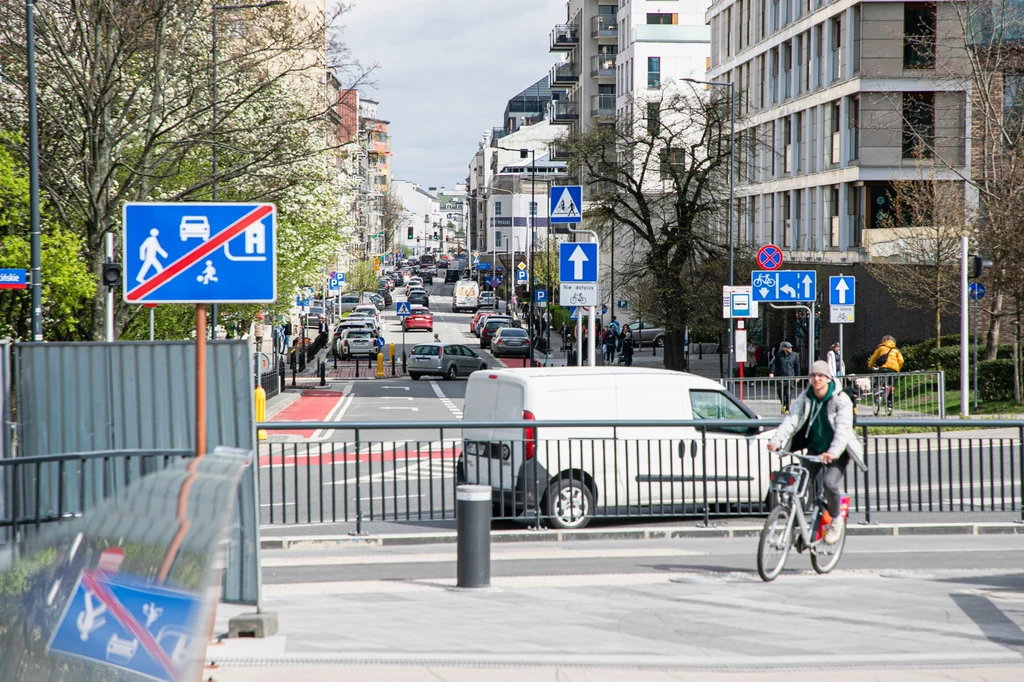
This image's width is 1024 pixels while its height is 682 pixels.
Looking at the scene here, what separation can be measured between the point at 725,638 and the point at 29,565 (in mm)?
5054

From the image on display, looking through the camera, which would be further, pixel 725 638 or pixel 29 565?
pixel 725 638

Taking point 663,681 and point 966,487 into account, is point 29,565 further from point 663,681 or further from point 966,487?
point 966,487

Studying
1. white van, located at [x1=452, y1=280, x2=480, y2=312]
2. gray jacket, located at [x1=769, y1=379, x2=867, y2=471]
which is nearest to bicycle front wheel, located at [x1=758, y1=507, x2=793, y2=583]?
gray jacket, located at [x1=769, y1=379, x2=867, y2=471]

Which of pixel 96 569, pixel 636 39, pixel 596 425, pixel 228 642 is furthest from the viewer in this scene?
pixel 636 39

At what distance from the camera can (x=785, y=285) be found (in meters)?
28.3

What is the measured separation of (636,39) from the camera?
85938mm

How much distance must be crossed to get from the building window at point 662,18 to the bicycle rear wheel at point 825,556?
83006 millimetres

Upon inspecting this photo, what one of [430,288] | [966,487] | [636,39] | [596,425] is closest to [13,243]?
[596,425]

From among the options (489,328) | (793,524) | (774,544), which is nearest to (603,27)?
(489,328)

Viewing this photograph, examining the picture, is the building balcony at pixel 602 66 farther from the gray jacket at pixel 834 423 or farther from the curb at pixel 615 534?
the gray jacket at pixel 834 423

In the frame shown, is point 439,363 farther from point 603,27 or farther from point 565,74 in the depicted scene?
point 565,74

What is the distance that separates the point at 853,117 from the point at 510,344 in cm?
2052

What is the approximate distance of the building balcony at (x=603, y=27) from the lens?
340ft

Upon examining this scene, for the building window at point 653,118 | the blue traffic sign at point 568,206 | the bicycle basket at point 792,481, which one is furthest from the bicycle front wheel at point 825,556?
the building window at point 653,118
